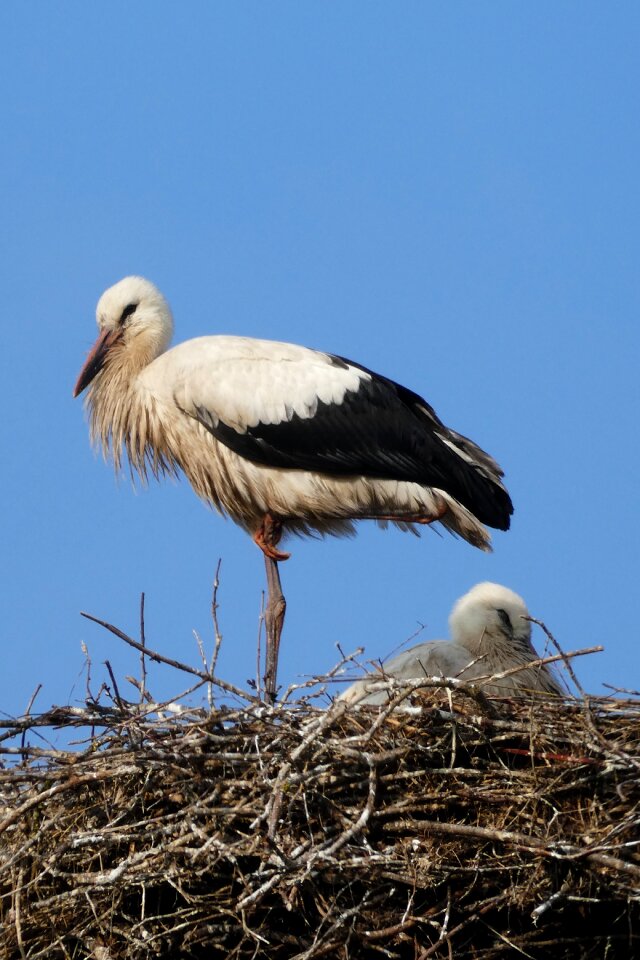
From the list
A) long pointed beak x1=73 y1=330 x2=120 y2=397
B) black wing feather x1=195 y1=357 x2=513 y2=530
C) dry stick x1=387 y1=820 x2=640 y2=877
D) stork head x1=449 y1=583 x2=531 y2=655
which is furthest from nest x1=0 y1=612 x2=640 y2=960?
long pointed beak x1=73 y1=330 x2=120 y2=397

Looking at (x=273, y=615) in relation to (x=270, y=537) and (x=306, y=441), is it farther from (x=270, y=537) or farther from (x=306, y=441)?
(x=306, y=441)

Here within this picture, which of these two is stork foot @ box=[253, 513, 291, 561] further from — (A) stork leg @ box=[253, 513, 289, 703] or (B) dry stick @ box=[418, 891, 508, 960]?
(B) dry stick @ box=[418, 891, 508, 960]

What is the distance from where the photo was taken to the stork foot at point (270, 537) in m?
6.66

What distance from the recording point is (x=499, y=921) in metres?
4.57

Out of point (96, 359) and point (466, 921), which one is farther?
point (96, 359)

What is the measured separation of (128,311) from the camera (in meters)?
6.99

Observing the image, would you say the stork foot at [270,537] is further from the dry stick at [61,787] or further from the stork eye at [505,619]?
the dry stick at [61,787]

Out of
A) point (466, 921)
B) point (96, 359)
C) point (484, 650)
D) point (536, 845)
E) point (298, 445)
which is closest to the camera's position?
point (536, 845)

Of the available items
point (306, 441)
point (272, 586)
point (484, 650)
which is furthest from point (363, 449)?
point (484, 650)

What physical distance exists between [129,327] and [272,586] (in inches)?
48.1

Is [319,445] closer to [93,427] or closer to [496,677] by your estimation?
[93,427]

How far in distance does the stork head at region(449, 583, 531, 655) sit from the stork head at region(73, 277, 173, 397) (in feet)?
5.41

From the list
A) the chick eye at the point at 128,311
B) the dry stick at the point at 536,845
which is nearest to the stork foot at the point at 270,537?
the chick eye at the point at 128,311

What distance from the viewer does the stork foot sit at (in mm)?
6664
